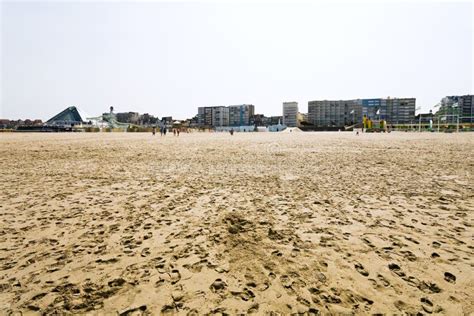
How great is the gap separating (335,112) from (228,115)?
65496 mm

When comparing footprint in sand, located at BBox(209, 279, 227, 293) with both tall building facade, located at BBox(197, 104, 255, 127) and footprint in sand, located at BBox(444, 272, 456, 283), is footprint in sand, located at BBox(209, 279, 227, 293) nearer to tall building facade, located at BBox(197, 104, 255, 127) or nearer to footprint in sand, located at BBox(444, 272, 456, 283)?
footprint in sand, located at BBox(444, 272, 456, 283)

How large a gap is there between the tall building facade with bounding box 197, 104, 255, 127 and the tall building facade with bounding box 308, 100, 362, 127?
1518 inches

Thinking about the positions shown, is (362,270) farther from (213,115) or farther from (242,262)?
(213,115)

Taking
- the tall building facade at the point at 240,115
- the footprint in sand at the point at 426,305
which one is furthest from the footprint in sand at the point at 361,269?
the tall building facade at the point at 240,115

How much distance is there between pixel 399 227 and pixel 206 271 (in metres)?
3.37

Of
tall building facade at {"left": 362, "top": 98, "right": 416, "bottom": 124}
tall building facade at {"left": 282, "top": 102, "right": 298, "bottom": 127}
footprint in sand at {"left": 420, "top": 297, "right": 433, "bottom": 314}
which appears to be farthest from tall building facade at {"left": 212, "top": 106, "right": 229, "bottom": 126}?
footprint in sand at {"left": 420, "top": 297, "right": 433, "bottom": 314}

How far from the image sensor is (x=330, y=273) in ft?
10.2

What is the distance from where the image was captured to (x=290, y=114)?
143 m

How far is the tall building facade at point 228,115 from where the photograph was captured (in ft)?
542

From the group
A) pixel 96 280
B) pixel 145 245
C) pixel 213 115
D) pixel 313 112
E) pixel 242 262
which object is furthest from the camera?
pixel 213 115

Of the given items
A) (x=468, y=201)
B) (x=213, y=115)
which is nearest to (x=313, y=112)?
(x=213, y=115)

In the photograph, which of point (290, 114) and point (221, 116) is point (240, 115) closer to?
point (221, 116)

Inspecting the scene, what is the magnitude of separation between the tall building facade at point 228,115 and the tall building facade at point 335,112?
3857cm

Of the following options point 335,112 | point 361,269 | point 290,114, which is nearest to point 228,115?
point 290,114
